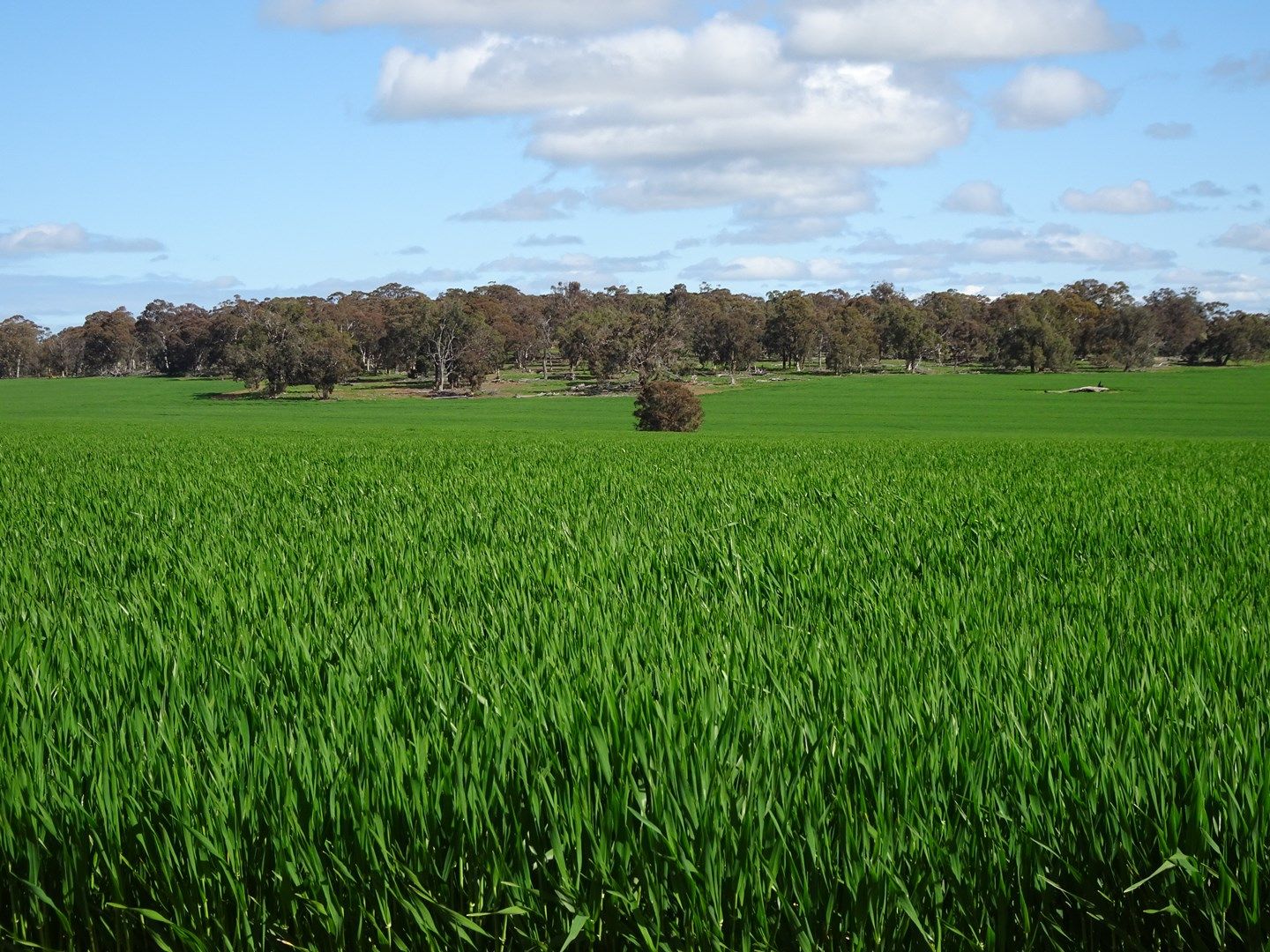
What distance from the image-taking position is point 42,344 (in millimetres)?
157500

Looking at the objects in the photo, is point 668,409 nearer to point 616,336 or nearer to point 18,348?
point 616,336

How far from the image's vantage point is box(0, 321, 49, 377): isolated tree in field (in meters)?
154

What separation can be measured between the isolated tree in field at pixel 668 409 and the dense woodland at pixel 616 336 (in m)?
46.7

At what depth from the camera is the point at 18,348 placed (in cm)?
15350

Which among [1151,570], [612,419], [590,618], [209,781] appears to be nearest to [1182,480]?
[1151,570]

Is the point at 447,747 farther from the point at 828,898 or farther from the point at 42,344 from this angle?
the point at 42,344

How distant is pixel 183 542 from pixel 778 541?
16.0ft

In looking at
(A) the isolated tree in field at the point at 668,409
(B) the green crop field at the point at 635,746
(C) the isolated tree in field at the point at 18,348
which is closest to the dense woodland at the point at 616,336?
(C) the isolated tree in field at the point at 18,348

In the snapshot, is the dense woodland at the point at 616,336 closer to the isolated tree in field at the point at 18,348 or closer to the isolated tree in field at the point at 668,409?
the isolated tree in field at the point at 18,348

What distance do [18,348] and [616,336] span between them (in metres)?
97.2

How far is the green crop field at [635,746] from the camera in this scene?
291 cm

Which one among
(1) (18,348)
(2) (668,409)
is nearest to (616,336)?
(2) (668,409)

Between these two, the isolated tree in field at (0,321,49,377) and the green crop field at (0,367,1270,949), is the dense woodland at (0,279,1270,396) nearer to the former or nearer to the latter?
the isolated tree in field at (0,321,49,377)

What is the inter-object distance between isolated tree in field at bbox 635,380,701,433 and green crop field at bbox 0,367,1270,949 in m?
47.4
